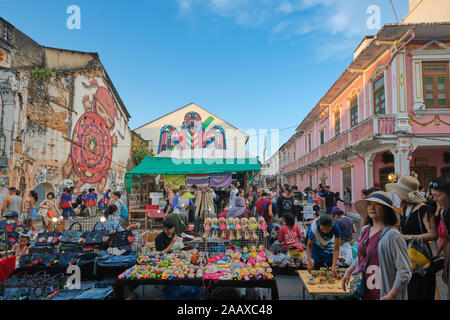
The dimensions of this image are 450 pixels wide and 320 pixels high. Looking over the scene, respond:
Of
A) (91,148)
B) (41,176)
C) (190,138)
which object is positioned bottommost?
(41,176)

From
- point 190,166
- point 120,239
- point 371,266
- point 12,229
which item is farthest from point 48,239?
point 190,166

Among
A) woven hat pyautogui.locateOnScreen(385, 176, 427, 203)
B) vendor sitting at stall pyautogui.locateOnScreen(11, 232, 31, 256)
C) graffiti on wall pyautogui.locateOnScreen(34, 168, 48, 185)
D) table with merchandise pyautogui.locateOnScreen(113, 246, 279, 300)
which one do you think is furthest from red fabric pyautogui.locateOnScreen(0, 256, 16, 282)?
graffiti on wall pyautogui.locateOnScreen(34, 168, 48, 185)

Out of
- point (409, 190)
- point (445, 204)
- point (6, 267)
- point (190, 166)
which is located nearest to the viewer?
point (445, 204)

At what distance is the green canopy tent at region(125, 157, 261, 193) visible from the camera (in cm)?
1334

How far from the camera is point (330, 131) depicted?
18.6 metres

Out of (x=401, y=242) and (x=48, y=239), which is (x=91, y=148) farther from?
(x=401, y=242)

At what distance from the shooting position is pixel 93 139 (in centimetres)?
1584

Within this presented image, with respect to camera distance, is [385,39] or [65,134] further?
[65,134]

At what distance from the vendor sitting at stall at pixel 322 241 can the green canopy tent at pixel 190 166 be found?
28.8 feet

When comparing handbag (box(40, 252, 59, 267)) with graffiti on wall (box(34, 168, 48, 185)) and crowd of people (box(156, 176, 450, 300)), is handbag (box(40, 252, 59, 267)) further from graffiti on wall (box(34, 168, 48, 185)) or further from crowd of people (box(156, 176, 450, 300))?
graffiti on wall (box(34, 168, 48, 185))

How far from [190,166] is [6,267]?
979 cm

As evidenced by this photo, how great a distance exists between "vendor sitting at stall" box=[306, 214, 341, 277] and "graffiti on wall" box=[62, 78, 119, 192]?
12.9m
